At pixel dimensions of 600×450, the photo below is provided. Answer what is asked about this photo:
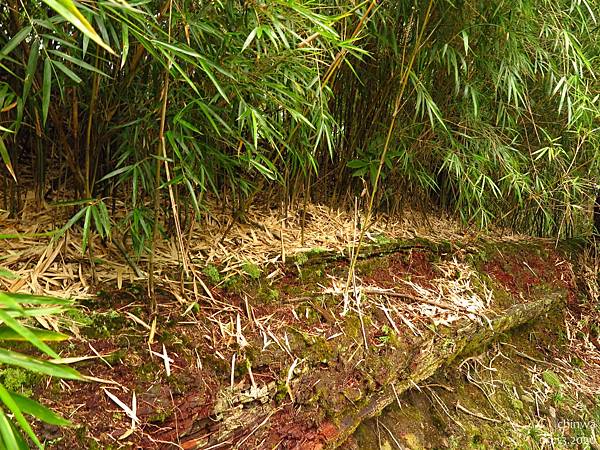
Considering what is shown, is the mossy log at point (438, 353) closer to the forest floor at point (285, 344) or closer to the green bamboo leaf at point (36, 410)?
the forest floor at point (285, 344)

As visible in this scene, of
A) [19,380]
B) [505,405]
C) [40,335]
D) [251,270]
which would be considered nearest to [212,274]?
[251,270]

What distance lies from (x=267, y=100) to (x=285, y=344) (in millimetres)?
698

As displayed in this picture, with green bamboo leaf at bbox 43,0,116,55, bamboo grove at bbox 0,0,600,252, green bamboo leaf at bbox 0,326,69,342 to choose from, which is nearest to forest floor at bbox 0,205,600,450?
bamboo grove at bbox 0,0,600,252

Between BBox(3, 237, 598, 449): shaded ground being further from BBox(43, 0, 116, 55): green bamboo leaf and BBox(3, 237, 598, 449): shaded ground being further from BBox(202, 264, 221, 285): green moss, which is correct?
BBox(43, 0, 116, 55): green bamboo leaf

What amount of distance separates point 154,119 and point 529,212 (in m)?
2.76

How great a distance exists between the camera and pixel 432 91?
193 cm

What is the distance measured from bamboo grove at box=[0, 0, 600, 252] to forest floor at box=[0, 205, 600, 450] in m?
0.14

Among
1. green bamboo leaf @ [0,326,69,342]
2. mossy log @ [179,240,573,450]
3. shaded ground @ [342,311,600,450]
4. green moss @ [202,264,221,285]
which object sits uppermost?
green bamboo leaf @ [0,326,69,342]

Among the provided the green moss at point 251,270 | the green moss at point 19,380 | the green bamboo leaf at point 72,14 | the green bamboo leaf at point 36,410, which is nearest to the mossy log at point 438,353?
the green moss at point 251,270

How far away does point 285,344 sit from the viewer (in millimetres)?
1265

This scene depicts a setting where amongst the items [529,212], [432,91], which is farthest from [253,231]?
[529,212]

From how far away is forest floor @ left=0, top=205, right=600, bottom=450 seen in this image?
997 mm

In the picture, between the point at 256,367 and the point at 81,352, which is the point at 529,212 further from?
the point at 81,352

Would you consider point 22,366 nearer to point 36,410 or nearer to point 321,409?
point 36,410
